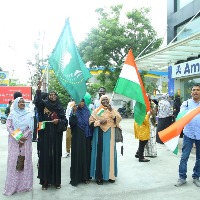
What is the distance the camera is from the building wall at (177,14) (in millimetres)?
13203

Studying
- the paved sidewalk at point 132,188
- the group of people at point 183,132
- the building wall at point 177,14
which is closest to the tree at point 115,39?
the building wall at point 177,14

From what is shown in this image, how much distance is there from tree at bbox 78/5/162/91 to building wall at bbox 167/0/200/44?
6426mm

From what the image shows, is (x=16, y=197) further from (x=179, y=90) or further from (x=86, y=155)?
(x=179, y=90)

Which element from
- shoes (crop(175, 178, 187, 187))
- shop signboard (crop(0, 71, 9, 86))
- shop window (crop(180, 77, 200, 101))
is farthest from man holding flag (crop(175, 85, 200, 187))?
shop signboard (crop(0, 71, 9, 86))

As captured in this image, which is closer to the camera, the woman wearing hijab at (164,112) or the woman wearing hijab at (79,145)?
the woman wearing hijab at (79,145)

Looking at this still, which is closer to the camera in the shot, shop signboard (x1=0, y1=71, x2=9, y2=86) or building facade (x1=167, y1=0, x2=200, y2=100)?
building facade (x1=167, y1=0, x2=200, y2=100)

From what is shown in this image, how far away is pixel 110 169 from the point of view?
15.9 ft

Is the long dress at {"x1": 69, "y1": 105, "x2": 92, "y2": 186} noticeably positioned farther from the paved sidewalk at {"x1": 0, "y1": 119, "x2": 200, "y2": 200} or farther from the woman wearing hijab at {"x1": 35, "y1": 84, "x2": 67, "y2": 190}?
the woman wearing hijab at {"x1": 35, "y1": 84, "x2": 67, "y2": 190}

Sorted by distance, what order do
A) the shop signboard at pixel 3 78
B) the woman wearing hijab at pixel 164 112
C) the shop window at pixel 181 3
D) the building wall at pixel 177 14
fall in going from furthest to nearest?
the shop signboard at pixel 3 78
the shop window at pixel 181 3
the building wall at pixel 177 14
the woman wearing hijab at pixel 164 112

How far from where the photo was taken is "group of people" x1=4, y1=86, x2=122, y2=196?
4.38 meters

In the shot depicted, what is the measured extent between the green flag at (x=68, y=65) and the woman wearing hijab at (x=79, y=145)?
18.9 inches

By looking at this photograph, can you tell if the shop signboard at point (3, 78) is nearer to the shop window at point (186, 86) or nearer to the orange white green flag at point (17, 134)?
the shop window at point (186, 86)

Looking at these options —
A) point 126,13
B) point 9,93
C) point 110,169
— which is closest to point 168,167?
point 110,169

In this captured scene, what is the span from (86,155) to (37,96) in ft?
4.12
